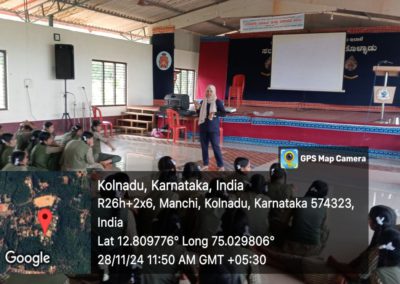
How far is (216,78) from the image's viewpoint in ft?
44.9

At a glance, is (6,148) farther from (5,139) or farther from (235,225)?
(235,225)

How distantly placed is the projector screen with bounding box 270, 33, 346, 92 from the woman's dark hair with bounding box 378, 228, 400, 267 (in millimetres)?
9673

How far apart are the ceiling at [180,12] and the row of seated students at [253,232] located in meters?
6.34

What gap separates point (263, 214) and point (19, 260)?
1.75m

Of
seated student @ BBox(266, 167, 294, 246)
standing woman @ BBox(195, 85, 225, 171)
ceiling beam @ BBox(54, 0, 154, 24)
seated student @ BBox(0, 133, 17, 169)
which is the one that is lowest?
seated student @ BBox(266, 167, 294, 246)

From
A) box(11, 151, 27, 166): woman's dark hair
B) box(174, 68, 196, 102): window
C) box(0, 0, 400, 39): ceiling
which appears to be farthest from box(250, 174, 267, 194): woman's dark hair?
box(174, 68, 196, 102): window

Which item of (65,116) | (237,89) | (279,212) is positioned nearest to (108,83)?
(65,116)

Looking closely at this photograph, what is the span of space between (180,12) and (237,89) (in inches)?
124

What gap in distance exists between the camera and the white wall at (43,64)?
26.1ft

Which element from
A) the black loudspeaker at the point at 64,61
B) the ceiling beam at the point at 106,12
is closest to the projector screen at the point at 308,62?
the ceiling beam at the point at 106,12

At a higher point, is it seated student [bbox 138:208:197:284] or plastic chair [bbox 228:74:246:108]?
plastic chair [bbox 228:74:246:108]

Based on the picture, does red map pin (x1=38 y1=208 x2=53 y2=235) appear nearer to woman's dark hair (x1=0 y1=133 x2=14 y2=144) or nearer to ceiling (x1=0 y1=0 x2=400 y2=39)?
woman's dark hair (x1=0 y1=133 x2=14 y2=144)

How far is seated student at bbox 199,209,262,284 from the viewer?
2.00 m

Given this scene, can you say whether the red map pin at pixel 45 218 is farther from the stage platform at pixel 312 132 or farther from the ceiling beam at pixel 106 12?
the ceiling beam at pixel 106 12
